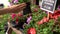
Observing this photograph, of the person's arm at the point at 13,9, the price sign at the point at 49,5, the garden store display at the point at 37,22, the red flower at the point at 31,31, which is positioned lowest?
the red flower at the point at 31,31

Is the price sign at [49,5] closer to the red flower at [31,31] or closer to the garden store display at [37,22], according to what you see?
the garden store display at [37,22]

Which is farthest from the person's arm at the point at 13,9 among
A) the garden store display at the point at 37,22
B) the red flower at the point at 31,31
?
the red flower at the point at 31,31

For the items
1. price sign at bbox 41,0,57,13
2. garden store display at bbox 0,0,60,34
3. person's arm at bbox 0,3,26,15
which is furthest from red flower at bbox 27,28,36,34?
person's arm at bbox 0,3,26,15

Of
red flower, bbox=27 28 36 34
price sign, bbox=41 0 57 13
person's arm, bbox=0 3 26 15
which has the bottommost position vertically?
red flower, bbox=27 28 36 34

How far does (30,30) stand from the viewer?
143 cm

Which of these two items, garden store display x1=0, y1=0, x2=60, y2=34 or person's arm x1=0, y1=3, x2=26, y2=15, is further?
person's arm x1=0, y1=3, x2=26, y2=15

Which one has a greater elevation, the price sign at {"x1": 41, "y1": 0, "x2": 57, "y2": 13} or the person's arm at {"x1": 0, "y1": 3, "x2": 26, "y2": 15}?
the price sign at {"x1": 41, "y1": 0, "x2": 57, "y2": 13}

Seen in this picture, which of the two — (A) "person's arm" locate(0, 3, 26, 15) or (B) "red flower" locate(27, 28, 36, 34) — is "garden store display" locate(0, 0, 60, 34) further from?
(A) "person's arm" locate(0, 3, 26, 15)

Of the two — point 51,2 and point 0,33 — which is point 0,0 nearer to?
point 0,33

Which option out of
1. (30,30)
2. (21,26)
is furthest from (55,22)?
(21,26)

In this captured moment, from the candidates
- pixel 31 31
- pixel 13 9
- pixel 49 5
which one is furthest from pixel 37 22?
pixel 13 9

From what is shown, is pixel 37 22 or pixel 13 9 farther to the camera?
pixel 13 9

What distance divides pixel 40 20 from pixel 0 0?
2.37 metres

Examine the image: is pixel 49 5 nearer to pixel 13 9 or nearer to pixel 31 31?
pixel 31 31
